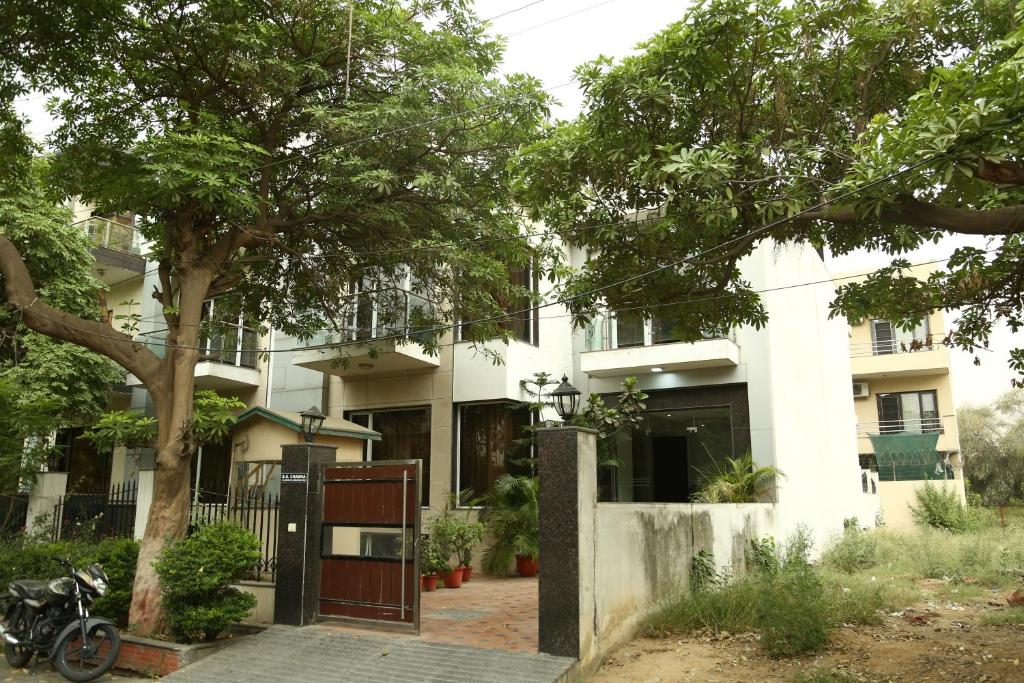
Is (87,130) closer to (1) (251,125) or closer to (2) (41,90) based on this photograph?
(2) (41,90)

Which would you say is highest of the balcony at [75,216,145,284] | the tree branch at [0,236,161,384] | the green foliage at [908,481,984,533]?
the balcony at [75,216,145,284]

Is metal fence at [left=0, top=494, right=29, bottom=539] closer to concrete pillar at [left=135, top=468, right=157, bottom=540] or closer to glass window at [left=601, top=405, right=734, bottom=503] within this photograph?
concrete pillar at [left=135, top=468, right=157, bottom=540]

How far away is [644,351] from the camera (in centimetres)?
1482

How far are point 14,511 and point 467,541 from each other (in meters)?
8.45

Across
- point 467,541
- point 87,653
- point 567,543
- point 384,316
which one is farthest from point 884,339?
point 87,653

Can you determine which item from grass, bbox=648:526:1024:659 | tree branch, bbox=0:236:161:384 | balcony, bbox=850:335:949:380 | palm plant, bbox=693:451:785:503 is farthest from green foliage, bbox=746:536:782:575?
balcony, bbox=850:335:949:380

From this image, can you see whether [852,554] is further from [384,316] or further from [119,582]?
[119,582]

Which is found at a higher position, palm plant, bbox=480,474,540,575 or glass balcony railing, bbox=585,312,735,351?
glass balcony railing, bbox=585,312,735,351

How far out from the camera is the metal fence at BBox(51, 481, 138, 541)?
12141mm

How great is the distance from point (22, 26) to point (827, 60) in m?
9.52

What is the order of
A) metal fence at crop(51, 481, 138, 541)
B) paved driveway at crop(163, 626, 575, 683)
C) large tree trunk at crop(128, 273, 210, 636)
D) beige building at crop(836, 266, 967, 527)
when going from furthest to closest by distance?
1. beige building at crop(836, 266, 967, 527)
2. metal fence at crop(51, 481, 138, 541)
3. large tree trunk at crop(128, 273, 210, 636)
4. paved driveway at crop(163, 626, 575, 683)

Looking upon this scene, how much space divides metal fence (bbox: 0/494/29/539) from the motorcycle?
20.0 feet

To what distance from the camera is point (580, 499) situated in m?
7.48

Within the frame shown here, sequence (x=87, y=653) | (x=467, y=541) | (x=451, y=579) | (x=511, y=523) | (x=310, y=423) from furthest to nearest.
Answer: (x=511, y=523) < (x=467, y=541) < (x=451, y=579) < (x=310, y=423) < (x=87, y=653)
